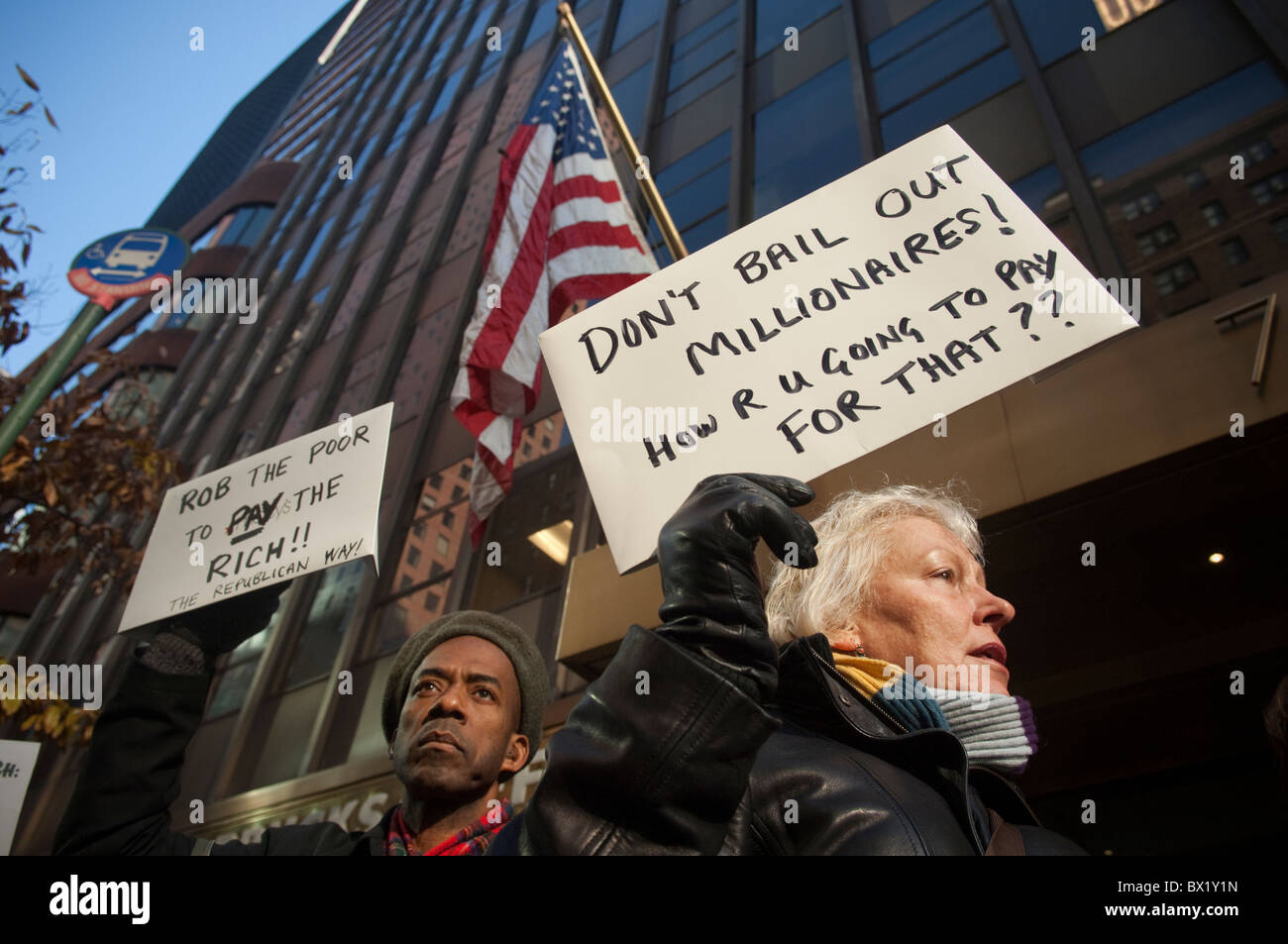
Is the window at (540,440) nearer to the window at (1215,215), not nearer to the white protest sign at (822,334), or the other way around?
the window at (1215,215)

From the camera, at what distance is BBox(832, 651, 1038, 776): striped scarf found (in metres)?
1.62

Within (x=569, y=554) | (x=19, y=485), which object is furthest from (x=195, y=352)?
(x=569, y=554)

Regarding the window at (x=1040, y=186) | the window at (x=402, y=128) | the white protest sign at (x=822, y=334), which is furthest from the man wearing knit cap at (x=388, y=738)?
the window at (x=402, y=128)

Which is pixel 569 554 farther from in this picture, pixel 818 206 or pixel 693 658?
pixel 693 658

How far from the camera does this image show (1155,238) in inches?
231

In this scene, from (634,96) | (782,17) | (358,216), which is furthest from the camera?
(358,216)

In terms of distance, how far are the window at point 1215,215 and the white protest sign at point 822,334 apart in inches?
155

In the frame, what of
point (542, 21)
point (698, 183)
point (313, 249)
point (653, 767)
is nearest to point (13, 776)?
point (653, 767)

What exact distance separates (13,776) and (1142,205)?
7869mm

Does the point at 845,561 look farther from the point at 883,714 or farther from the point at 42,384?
the point at 42,384

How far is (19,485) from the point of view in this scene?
23.3 feet

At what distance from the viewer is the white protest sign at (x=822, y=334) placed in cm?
217
